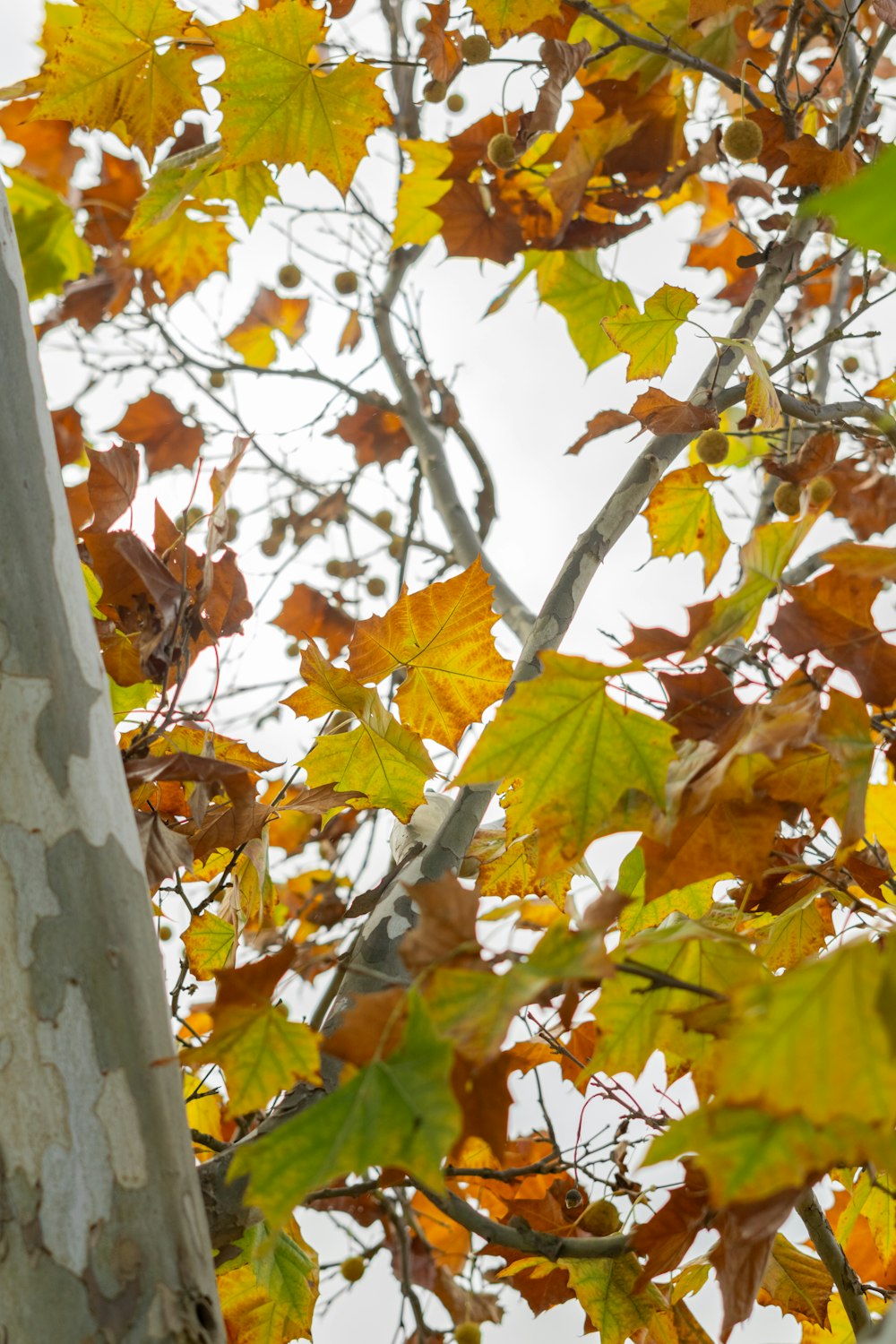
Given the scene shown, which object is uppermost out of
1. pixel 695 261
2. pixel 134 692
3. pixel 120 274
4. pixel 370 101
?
pixel 120 274

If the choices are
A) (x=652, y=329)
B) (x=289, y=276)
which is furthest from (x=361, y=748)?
(x=289, y=276)

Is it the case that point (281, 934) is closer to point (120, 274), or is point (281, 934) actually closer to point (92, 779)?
point (92, 779)

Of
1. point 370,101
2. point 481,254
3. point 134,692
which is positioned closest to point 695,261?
point 481,254

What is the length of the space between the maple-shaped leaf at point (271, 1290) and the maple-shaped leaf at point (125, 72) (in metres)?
1.24

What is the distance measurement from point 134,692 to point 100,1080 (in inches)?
22.0

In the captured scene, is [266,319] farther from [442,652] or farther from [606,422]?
[442,652]

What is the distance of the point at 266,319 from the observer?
2.22 meters

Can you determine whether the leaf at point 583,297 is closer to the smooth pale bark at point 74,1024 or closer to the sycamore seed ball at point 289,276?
the sycamore seed ball at point 289,276

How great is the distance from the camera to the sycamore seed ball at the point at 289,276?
7.14 feet

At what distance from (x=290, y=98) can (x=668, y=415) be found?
0.64 m

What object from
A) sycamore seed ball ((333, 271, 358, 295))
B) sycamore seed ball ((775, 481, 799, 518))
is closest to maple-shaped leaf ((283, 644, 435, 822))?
sycamore seed ball ((775, 481, 799, 518))

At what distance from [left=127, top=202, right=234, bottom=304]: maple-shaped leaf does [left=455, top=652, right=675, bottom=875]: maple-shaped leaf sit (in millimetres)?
1474

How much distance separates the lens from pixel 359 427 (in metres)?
2.13

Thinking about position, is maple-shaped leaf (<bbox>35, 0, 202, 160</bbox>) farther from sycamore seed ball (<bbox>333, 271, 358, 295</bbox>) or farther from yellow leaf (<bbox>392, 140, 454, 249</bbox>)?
sycamore seed ball (<bbox>333, 271, 358, 295</bbox>)
